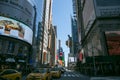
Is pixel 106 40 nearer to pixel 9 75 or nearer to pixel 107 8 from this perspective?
pixel 107 8

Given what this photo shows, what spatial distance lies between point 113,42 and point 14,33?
96.1 ft

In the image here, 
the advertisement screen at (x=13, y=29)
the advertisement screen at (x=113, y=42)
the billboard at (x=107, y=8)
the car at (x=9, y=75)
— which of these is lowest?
the car at (x=9, y=75)

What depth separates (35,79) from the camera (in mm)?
15797

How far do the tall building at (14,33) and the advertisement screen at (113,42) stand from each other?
1074 inches

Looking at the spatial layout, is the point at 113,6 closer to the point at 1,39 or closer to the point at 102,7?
the point at 102,7

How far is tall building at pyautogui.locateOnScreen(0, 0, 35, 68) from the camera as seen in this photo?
4806cm

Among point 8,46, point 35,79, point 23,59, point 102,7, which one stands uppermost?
point 102,7

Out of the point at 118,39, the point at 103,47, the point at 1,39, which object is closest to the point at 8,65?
the point at 1,39

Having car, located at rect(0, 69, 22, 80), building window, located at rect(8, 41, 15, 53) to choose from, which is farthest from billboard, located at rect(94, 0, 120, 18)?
car, located at rect(0, 69, 22, 80)

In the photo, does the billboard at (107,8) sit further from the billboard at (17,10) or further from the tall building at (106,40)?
the billboard at (17,10)

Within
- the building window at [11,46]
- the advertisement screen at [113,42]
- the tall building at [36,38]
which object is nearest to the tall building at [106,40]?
the advertisement screen at [113,42]

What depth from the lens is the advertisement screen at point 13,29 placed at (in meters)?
47.7

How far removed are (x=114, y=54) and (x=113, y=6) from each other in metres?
15.8

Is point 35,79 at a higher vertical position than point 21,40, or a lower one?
lower
